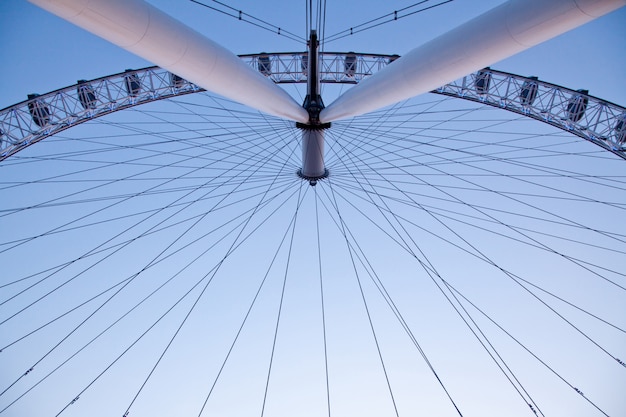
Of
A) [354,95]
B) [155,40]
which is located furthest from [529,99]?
[155,40]

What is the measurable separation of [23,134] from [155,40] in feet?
42.0

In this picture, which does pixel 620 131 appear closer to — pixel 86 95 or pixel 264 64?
pixel 264 64

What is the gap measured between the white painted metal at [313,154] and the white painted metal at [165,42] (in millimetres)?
5223

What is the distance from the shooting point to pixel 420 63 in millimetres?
5734

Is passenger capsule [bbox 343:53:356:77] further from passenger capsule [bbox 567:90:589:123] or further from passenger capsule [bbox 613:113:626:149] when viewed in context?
passenger capsule [bbox 613:113:626:149]

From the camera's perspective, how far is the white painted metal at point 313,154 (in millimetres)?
12078

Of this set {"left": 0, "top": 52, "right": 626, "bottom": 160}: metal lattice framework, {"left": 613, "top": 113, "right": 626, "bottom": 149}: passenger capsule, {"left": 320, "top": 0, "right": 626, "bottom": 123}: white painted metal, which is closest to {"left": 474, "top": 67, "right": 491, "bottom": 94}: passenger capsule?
{"left": 0, "top": 52, "right": 626, "bottom": 160}: metal lattice framework

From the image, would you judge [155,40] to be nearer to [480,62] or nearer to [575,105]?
[480,62]

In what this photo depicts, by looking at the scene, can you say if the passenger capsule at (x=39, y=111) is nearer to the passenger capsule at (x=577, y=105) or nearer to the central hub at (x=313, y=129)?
the central hub at (x=313, y=129)

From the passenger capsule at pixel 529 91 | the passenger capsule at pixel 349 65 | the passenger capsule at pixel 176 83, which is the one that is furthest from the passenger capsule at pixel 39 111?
the passenger capsule at pixel 529 91

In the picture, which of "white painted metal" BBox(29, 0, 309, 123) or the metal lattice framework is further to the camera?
the metal lattice framework

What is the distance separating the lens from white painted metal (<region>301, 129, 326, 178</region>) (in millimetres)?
12078

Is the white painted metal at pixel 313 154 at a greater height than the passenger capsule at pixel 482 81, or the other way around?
the passenger capsule at pixel 482 81

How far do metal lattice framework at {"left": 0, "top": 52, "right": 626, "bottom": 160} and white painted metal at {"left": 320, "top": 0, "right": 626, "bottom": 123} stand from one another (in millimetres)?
9967
